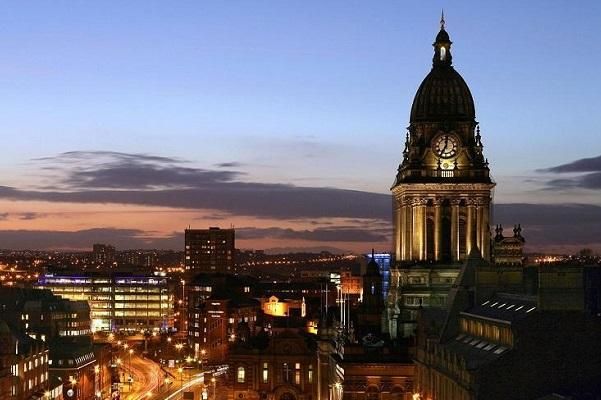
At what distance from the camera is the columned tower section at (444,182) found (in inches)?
5005

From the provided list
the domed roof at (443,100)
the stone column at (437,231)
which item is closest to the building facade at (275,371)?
the stone column at (437,231)

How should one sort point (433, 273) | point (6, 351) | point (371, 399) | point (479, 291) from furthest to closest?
1. point (6, 351)
2. point (433, 273)
3. point (371, 399)
4. point (479, 291)

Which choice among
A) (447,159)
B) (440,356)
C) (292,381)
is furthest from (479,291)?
(292,381)

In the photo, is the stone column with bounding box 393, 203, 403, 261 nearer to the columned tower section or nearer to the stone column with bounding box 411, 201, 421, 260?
the columned tower section

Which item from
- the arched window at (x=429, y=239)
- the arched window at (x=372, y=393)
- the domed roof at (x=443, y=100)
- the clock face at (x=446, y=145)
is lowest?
the arched window at (x=372, y=393)

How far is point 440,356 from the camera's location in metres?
101

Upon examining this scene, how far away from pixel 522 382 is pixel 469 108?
172 ft

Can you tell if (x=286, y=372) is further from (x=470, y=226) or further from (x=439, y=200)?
(x=470, y=226)

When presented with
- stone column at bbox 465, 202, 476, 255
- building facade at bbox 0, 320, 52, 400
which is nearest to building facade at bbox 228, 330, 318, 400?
building facade at bbox 0, 320, 52, 400

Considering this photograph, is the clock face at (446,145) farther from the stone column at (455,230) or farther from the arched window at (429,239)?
the arched window at (429,239)

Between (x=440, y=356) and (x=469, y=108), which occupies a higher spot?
(x=469, y=108)

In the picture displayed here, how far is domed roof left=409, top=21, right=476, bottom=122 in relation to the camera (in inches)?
5103

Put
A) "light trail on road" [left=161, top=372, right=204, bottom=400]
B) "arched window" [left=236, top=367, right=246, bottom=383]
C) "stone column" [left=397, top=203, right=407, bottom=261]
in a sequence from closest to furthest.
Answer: "stone column" [left=397, top=203, right=407, bottom=261] < "arched window" [left=236, top=367, right=246, bottom=383] < "light trail on road" [left=161, top=372, right=204, bottom=400]

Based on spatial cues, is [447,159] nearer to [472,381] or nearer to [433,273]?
[433,273]
